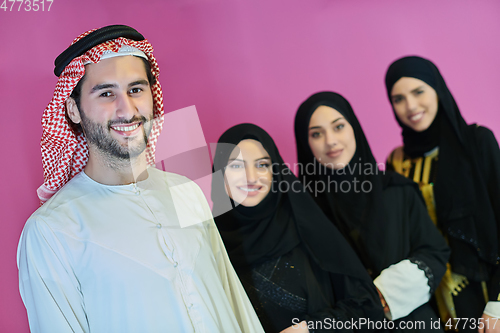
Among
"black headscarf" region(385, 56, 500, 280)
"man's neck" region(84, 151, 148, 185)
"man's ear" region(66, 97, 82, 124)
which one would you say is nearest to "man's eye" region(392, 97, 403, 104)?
"black headscarf" region(385, 56, 500, 280)

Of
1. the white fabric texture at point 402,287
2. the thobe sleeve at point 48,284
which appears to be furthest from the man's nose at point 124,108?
the white fabric texture at point 402,287

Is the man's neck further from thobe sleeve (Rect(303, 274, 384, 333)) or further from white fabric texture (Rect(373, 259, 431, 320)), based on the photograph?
white fabric texture (Rect(373, 259, 431, 320))

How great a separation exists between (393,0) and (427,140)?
1.01 metres

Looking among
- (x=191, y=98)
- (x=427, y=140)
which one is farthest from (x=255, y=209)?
(x=427, y=140)

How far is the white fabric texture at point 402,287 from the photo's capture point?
75.3 inches

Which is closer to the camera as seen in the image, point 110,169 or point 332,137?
point 110,169

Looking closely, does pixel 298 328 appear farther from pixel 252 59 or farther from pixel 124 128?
pixel 252 59

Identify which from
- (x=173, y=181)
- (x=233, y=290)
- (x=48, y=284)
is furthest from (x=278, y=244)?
(x=48, y=284)

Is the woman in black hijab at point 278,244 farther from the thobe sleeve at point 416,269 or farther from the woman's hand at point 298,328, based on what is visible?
the thobe sleeve at point 416,269

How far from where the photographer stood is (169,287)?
4.45 ft

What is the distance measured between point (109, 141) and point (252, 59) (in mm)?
1239

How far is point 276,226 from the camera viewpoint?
184cm

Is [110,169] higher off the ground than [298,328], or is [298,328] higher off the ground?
[110,169]

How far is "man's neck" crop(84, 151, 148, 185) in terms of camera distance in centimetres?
142
